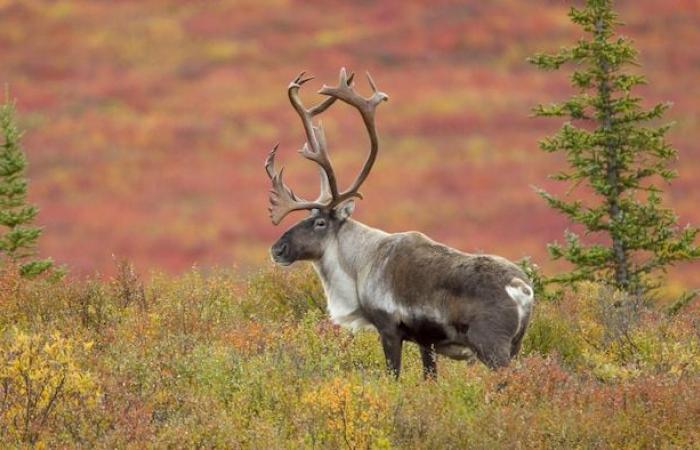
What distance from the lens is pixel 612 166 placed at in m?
15.8

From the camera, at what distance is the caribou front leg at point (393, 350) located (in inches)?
440

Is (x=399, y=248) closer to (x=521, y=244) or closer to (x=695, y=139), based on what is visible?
(x=521, y=244)

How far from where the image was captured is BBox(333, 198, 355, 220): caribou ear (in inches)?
492

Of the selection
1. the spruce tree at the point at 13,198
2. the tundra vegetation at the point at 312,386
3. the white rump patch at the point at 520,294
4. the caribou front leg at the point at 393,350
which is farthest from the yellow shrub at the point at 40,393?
the spruce tree at the point at 13,198

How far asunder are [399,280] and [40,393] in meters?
3.12

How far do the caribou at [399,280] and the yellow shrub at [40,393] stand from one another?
104 inches

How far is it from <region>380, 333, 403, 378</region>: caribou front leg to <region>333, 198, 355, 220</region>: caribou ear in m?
1.54

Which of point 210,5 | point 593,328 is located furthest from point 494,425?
point 210,5

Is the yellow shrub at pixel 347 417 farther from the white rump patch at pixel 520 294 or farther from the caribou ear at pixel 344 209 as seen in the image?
the caribou ear at pixel 344 209

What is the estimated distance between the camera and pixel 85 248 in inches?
1829

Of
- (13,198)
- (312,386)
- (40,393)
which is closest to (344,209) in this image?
(312,386)

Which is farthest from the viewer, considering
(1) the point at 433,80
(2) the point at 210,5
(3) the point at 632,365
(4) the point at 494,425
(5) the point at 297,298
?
(2) the point at 210,5

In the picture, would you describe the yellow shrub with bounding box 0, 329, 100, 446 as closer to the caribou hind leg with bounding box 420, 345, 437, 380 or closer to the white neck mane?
the caribou hind leg with bounding box 420, 345, 437, 380

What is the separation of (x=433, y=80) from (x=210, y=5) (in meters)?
12.1
